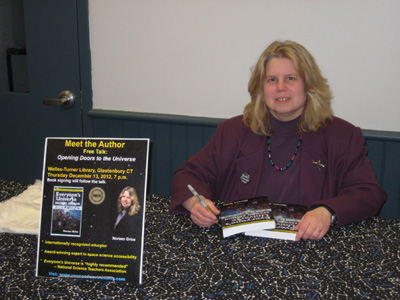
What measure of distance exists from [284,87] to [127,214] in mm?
1034

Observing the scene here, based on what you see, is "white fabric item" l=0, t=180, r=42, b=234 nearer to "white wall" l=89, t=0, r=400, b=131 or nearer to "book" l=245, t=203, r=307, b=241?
"book" l=245, t=203, r=307, b=241

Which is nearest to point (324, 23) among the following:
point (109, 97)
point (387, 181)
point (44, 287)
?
point (387, 181)

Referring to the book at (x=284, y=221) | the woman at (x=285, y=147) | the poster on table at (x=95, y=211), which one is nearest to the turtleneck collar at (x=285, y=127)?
the woman at (x=285, y=147)

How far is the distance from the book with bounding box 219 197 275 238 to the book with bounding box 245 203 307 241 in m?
0.02

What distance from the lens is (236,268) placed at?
1040mm

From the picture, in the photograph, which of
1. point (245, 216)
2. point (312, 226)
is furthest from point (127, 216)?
point (312, 226)

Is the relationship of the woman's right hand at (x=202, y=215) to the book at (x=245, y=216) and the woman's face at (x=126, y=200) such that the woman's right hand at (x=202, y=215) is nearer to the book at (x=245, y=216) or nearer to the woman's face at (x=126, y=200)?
the book at (x=245, y=216)

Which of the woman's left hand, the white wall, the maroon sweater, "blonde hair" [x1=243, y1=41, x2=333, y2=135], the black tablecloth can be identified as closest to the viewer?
the black tablecloth

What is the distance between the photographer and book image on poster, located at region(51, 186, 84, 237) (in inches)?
39.0

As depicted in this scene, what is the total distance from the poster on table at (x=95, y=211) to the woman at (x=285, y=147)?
0.61m

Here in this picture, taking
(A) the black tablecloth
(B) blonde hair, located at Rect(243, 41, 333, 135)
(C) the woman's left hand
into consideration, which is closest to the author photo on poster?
(A) the black tablecloth

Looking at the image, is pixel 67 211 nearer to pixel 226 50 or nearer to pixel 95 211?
pixel 95 211

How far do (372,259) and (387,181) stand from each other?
52.4 inches

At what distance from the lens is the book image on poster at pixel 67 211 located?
990 mm
